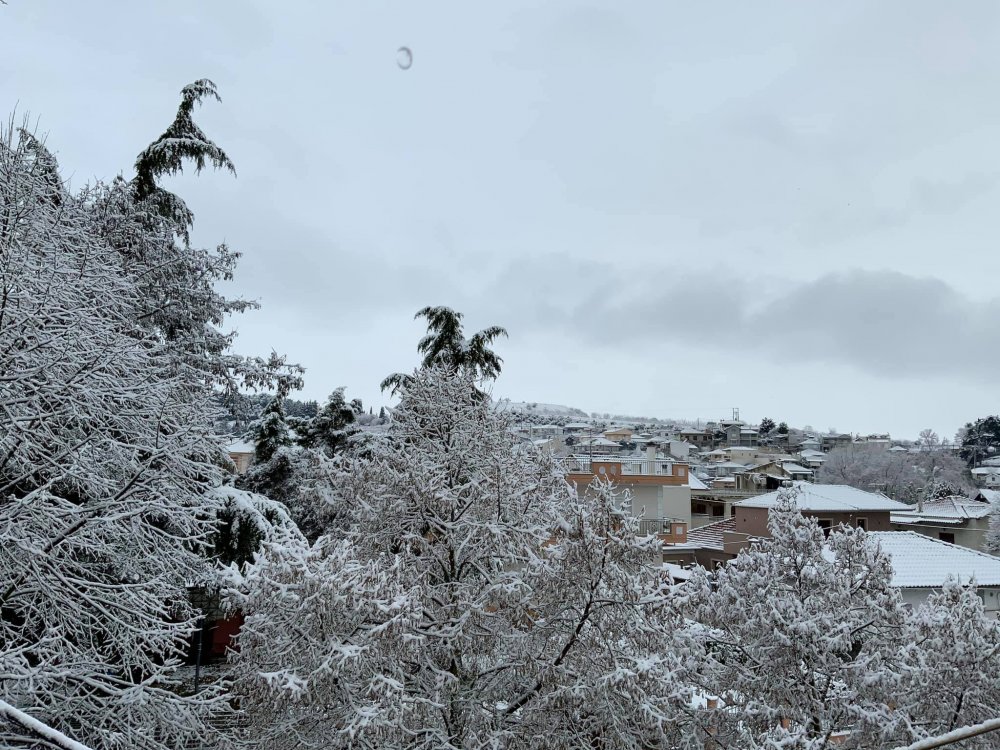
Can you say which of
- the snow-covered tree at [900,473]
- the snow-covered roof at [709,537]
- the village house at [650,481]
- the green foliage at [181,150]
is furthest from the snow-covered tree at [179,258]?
the snow-covered tree at [900,473]

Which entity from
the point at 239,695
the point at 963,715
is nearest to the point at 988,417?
the point at 963,715

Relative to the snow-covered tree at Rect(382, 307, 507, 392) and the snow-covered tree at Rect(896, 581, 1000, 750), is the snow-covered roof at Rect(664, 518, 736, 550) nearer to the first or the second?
the snow-covered tree at Rect(382, 307, 507, 392)

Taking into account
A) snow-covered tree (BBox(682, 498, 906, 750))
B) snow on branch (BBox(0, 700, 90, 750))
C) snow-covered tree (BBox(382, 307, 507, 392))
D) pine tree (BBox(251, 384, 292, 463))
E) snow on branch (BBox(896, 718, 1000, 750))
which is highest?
snow-covered tree (BBox(382, 307, 507, 392))

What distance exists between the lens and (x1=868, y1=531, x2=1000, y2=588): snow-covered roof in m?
17.2

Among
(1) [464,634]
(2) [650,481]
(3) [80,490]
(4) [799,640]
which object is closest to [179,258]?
(3) [80,490]

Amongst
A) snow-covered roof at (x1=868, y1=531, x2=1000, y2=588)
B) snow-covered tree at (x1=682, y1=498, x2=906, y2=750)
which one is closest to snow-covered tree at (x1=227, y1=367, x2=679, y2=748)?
snow-covered tree at (x1=682, y1=498, x2=906, y2=750)

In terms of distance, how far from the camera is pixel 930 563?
59.2 feet

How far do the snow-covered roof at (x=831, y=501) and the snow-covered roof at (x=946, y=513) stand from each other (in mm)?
9993

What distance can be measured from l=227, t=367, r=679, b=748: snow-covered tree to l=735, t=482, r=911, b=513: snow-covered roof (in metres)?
17.9

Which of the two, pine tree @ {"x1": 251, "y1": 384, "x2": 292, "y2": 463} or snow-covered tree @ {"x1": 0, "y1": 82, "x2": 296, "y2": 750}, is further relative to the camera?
pine tree @ {"x1": 251, "y1": 384, "x2": 292, "y2": 463}

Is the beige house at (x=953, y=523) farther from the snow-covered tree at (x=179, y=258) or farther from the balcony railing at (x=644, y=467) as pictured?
the snow-covered tree at (x=179, y=258)

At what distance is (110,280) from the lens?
8.02 m

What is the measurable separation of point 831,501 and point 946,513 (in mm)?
17478

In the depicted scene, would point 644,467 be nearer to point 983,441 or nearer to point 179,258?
point 179,258
